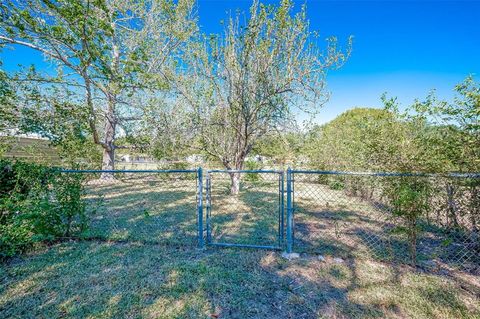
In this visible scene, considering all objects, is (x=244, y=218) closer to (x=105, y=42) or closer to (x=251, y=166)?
(x=105, y=42)

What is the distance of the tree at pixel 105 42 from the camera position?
520 centimetres

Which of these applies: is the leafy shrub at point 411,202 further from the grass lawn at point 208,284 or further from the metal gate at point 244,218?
the metal gate at point 244,218

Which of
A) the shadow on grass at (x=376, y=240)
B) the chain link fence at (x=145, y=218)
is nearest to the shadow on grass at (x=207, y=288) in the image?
the shadow on grass at (x=376, y=240)

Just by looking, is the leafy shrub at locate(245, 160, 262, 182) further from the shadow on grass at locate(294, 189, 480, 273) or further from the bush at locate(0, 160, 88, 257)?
the bush at locate(0, 160, 88, 257)

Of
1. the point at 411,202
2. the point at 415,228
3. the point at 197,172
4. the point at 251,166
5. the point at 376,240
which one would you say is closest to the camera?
the point at 411,202

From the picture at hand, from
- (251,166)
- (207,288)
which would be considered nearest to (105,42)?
(207,288)

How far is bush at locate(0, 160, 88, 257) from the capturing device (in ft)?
10.5

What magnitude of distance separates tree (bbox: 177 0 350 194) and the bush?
492 centimetres

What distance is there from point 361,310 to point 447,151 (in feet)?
9.05

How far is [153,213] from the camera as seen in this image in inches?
235

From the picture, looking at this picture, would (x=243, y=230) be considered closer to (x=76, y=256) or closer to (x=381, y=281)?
(x=381, y=281)

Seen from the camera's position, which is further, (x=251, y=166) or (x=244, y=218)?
(x=251, y=166)

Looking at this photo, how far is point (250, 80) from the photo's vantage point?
726 cm

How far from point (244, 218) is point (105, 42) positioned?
5.60 meters
